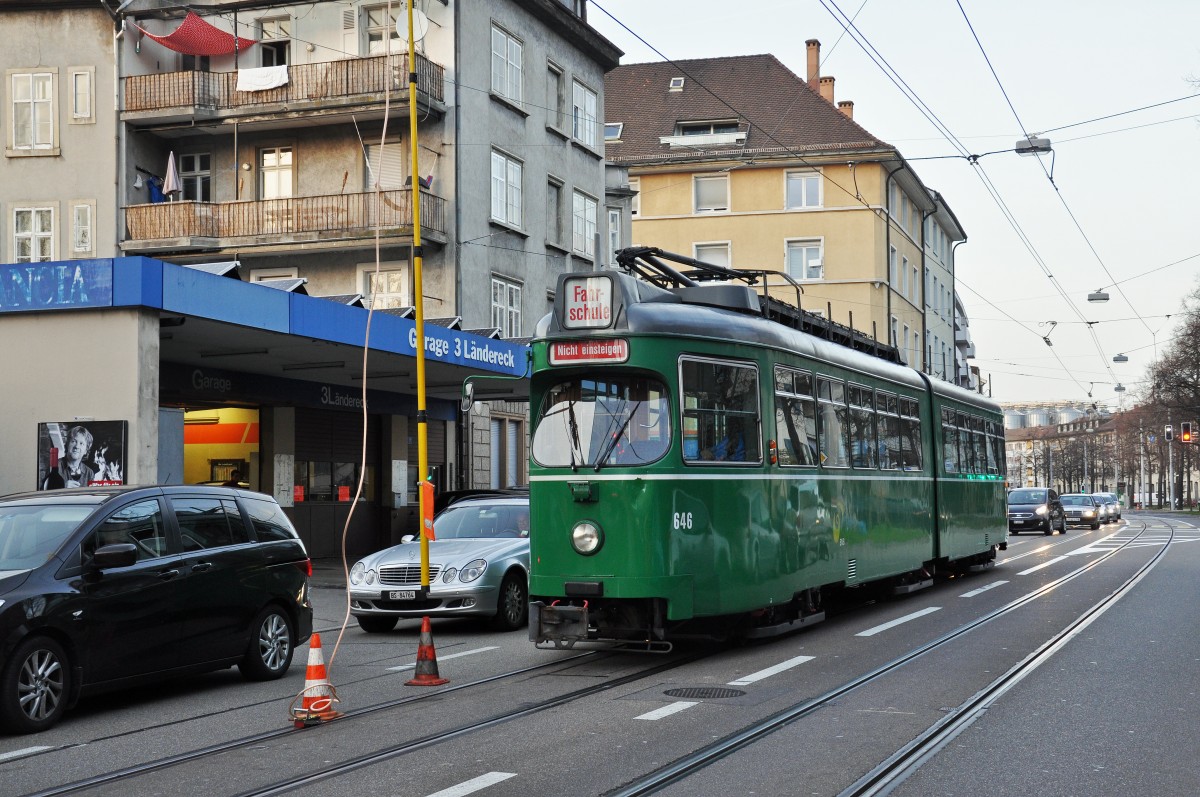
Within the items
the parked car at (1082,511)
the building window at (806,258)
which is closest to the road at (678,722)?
the building window at (806,258)

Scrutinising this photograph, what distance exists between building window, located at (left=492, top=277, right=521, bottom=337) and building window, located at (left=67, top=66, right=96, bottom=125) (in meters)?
10.1

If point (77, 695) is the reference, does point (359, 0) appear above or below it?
above

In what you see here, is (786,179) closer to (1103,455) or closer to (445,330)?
(445,330)

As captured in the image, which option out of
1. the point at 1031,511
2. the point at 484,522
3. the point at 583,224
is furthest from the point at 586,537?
the point at 1031,511

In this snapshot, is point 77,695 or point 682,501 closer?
point 77,695

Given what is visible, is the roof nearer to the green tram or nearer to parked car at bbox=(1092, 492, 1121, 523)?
parked car at bbox=(1092, 492, 1121, 523)

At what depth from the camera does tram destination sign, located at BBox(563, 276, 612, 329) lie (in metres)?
12.0

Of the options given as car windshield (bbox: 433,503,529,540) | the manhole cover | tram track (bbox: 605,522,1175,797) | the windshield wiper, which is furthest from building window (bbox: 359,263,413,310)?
the manhole cover

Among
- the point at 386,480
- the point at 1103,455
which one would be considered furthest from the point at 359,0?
the point at 1103,455

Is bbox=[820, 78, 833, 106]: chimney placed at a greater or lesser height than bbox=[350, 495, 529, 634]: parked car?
greater

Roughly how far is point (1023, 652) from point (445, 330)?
13743mm

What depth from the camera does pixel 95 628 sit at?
9.67 m

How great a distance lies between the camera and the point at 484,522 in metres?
16.7

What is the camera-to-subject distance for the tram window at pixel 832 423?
1447 centimetres
